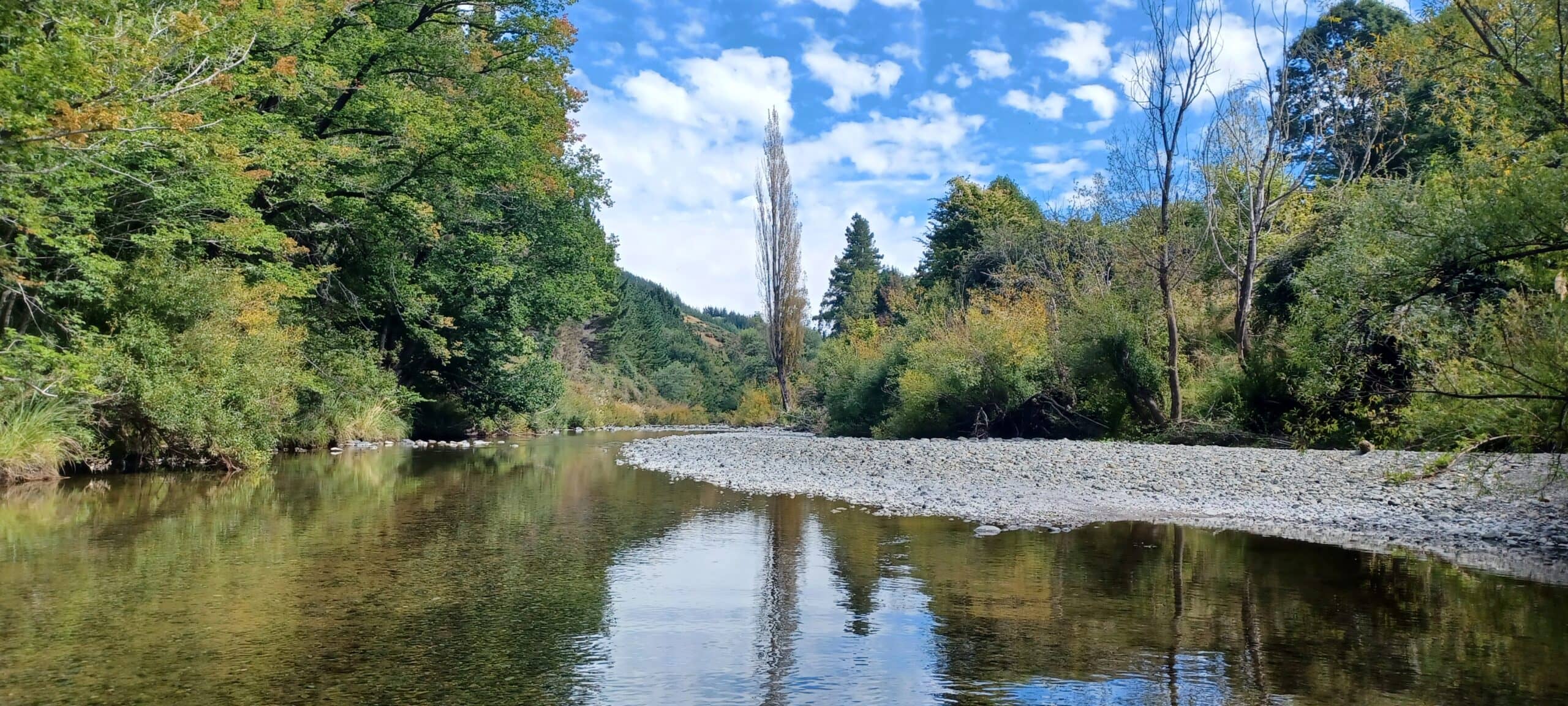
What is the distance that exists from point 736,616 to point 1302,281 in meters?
10.4

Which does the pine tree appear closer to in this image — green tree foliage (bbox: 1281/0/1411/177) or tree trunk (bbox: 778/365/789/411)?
tree trunk (bbox: 778/365/789/411)

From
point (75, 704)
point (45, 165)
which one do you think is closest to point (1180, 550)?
point (75, 704)

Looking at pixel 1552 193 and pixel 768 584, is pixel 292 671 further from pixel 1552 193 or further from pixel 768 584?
→ pixel 1552 193

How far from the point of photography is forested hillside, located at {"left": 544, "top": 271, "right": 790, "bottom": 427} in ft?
161

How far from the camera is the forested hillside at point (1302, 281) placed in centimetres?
671

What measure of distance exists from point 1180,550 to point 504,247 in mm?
20226

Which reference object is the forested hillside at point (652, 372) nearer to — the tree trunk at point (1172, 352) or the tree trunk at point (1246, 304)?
the tree trunk at point (1172, 352)

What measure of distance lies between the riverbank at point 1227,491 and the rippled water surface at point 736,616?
0.84m

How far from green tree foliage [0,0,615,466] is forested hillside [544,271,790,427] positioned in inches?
447

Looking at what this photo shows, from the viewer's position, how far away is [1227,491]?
453 inches

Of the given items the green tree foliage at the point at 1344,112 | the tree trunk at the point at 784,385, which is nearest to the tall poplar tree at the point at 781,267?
the tree trunk at the point at 784,385

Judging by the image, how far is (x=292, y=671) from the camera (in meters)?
4.67

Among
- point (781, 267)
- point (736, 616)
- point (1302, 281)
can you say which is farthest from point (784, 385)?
point (736, 616)

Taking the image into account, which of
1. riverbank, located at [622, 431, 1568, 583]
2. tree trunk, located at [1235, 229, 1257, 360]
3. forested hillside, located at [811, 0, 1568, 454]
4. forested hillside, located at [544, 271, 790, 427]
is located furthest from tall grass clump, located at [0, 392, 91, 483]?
forested hillside, located at [544, 271, 790, 427]
